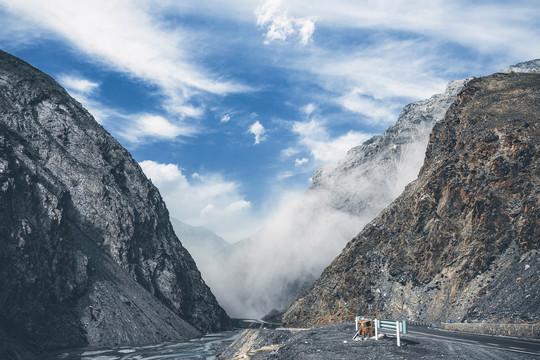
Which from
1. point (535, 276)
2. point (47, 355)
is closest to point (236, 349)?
point (47, 355)

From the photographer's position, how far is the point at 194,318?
108 meters

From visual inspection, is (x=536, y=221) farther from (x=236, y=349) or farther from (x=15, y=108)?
(x=15, y=108)

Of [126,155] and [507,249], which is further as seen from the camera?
[126,155]

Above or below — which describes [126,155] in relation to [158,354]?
above

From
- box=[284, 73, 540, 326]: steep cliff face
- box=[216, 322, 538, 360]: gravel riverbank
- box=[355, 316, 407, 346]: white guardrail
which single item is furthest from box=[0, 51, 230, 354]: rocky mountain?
box=[355, 316, 407, 346]: white guardrail

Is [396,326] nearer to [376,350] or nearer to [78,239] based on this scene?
[376,350]

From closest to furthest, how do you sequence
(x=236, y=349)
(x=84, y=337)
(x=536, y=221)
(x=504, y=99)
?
(x=236, y=349), (x=536, y=221), (x=84, y=337), (x=504, y=99)

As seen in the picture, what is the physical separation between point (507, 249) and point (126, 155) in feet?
329

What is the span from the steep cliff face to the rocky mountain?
38448 millimetres

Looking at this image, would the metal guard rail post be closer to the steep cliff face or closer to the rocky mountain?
the steep cliff face

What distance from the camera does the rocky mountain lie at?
209 feet

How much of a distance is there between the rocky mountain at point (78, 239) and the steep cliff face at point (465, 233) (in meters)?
38.4

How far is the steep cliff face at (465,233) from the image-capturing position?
58031 mm

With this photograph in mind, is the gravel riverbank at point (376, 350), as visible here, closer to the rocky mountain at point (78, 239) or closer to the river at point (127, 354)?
the river at point (127, 354)
